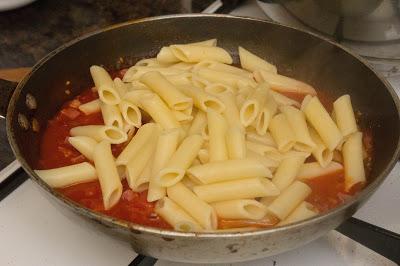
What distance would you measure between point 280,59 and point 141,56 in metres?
0.34

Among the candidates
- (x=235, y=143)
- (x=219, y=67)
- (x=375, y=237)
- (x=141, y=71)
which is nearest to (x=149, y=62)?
(x=141, y=71)

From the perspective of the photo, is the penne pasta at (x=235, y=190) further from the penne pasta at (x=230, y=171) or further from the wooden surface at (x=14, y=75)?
the wooden surface at (x=14, y=75)

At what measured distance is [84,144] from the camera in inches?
41.3

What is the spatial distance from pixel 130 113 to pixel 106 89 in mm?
71

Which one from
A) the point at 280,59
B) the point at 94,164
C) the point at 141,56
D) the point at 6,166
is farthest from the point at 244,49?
the point at 6,166

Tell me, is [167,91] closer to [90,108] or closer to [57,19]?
[90,108]

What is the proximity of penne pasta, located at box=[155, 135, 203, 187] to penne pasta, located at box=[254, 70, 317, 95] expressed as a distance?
0.29 m

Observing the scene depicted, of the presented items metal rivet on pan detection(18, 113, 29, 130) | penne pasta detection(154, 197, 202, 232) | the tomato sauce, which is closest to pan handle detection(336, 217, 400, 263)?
the tomato sauce

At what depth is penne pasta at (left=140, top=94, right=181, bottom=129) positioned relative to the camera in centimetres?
108

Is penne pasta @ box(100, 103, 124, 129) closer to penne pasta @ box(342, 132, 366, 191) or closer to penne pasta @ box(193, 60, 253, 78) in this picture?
penne pasta @ box(193, 60, 253, 78)

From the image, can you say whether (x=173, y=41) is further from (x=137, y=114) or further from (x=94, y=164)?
(x=94, y=164)

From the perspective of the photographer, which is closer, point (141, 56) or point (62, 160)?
point (62, 160)

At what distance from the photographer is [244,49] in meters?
1.32

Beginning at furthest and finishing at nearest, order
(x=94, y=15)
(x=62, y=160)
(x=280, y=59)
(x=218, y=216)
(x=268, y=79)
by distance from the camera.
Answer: (x=94, y=15)
(x=280, y=59)
(x=268, y=79)
(x=62, y=160)
(x=218, y=216)
